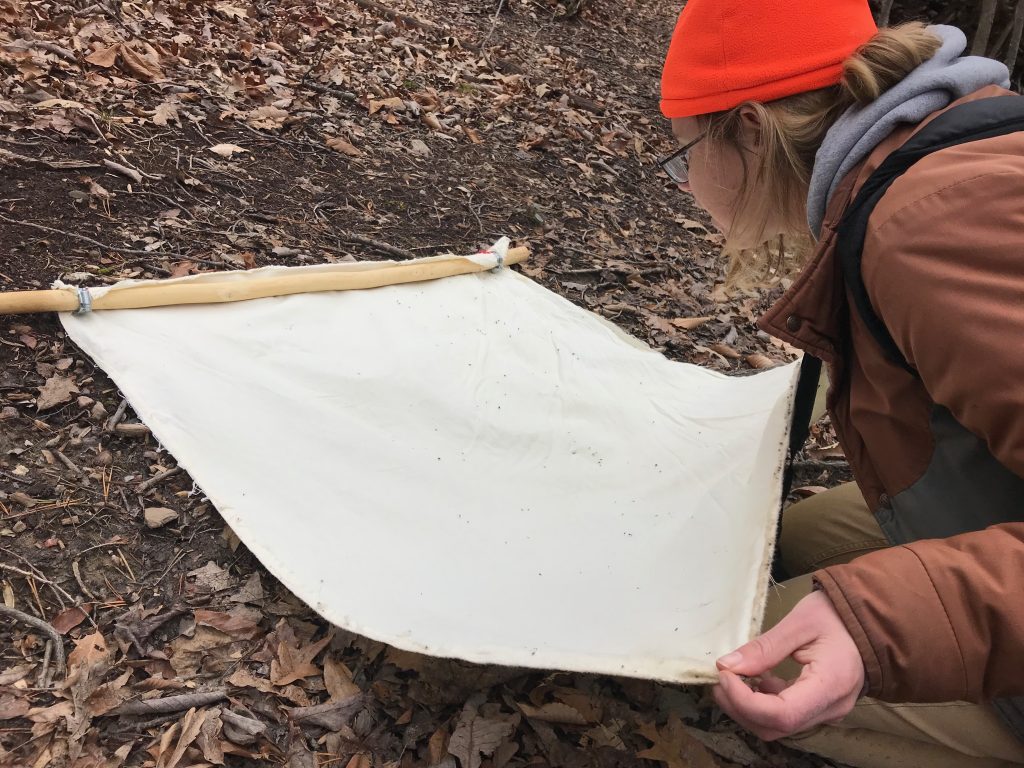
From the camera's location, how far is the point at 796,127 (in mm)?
1436

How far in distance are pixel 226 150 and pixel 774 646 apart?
3.09m

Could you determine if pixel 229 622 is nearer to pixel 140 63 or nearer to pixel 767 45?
pixel 767 45

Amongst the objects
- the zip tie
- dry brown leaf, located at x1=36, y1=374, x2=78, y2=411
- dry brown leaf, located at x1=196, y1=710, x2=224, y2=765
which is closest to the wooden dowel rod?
the zip tie

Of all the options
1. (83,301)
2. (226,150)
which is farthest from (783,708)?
(226,150)

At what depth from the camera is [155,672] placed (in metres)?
1.46

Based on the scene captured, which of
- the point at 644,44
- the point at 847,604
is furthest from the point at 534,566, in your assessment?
the point at 644,44

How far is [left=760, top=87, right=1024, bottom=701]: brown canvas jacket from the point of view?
2.87 feet

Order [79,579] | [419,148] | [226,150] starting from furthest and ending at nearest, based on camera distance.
Result: [419,148], [226,150], [79,579]

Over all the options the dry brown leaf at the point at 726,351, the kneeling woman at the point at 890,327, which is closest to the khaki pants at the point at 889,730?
the kneeling woman at the point at 890,327

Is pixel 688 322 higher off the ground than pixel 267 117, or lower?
lower

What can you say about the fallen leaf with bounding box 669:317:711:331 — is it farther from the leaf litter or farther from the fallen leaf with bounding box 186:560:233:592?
the fallen leaf with bounding box 186:560:233:592

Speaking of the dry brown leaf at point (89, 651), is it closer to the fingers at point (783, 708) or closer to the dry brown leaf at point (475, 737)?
the dry brown leaf at point (475, 737)

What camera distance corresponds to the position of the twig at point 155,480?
5.86 feet

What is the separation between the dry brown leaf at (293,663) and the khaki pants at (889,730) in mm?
1050
